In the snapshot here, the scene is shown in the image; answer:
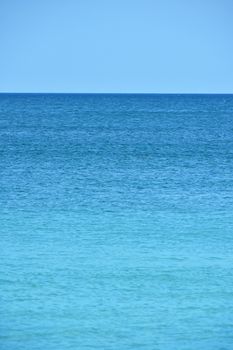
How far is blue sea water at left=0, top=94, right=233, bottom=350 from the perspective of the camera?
16688 millimetres

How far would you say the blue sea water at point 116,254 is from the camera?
16.7 metres

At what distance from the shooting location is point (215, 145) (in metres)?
60.3

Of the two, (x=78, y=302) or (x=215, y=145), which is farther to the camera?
(x=215, y=145)

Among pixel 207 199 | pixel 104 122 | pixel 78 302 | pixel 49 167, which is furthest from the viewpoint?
pixel 104 122

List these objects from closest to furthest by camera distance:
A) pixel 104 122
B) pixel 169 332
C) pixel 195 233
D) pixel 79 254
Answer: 1. pixel 169 332
2. pixel 79 254
3. pixel 195 233
4. pixel 104 122

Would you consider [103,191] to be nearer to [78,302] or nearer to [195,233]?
[195,233]

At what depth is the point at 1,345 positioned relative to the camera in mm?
15492

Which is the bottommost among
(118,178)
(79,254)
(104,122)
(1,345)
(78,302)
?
(1,345)

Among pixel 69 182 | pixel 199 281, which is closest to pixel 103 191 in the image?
pixel 69 182

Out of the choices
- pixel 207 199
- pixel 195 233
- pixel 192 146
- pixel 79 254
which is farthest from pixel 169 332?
pixel 192 146

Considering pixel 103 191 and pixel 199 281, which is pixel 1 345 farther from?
pixel 103 191

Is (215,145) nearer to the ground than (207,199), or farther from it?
farther from it

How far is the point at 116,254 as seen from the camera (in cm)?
2294

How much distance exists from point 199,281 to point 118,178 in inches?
781
